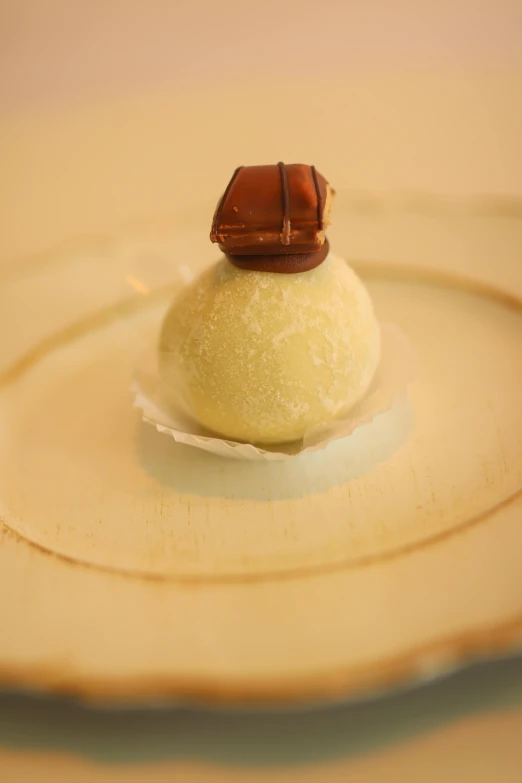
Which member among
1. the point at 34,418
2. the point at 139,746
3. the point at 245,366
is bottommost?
the point at 139,746

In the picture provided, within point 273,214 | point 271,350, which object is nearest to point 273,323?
point 271,350

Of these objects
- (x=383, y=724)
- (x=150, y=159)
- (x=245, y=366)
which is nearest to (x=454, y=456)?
(x=245, y=366)

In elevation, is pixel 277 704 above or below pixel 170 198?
below

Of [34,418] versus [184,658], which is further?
[34,418]

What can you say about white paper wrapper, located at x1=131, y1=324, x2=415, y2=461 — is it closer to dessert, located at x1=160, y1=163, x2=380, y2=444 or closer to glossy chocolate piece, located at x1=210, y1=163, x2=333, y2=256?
dessert, located at x1=160, y1=163, x2=380, y2=444

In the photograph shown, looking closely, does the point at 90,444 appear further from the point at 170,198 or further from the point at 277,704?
the point at 170,198

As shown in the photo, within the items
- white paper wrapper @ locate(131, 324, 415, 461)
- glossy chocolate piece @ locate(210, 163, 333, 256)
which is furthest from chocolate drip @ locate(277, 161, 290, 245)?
white paper wrapper @ locate(131, 324, 415, 461)
